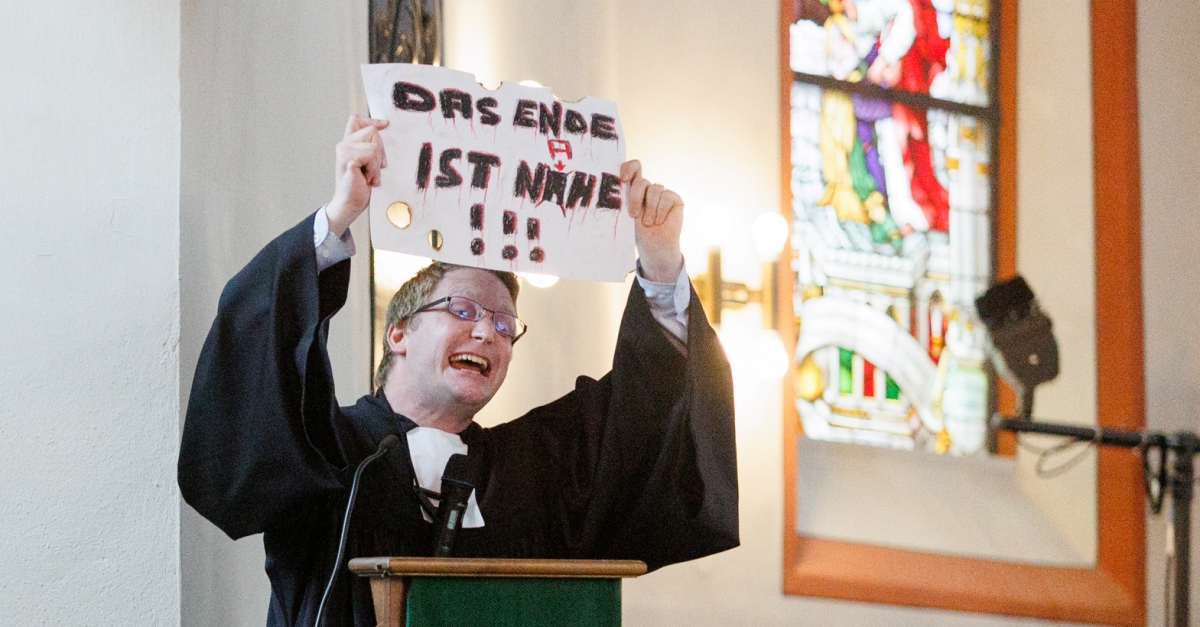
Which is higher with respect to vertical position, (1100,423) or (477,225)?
(477,225)

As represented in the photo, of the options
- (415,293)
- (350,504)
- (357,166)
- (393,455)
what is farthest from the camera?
(415,293)

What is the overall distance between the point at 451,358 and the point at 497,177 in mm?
458

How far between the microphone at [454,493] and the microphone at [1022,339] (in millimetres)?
2662

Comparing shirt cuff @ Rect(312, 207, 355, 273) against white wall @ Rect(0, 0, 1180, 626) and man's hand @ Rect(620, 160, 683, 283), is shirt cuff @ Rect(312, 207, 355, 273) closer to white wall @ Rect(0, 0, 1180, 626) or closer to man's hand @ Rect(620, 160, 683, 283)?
man's hand @ Rect(620, 160, 683, 283)

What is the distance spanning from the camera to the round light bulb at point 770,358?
527 cm

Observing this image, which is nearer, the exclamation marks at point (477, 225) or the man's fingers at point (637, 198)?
the exclamation marks at point (477, 225)

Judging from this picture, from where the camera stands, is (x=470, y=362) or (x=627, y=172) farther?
(x=470, y=362)

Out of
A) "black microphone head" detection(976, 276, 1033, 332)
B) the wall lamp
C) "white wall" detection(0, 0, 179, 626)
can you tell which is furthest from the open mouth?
"black microphone head" detection(976, 276, 1033, 332)

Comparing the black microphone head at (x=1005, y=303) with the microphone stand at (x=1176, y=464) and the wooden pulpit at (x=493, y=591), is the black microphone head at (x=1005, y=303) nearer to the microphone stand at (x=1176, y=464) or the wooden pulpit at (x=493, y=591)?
the microphone stand at (x=1176, y=464)

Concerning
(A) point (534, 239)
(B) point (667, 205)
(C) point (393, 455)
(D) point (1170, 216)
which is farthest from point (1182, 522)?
(C) point (393, 455)

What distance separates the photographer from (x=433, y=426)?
11.0 ft

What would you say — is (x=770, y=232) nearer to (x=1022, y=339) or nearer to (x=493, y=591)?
(x=1022, y=339)

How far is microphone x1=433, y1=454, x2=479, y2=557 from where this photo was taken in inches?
120

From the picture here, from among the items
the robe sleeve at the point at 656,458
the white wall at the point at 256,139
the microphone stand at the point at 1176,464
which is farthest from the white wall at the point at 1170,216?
the white wall at the point at 256,139
